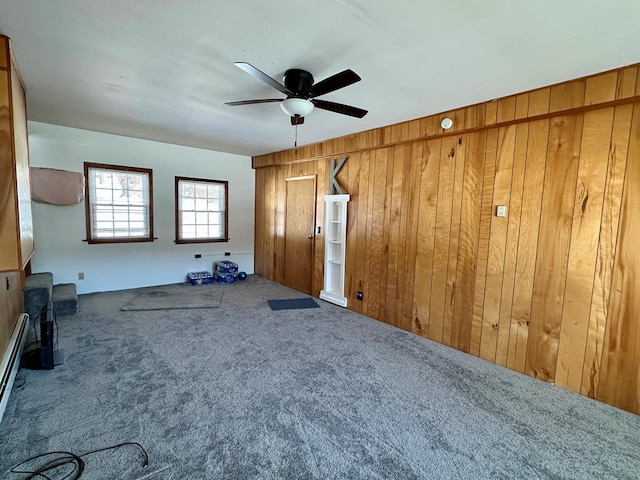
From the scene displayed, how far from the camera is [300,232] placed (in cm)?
530

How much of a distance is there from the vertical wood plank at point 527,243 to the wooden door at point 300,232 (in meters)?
3.04

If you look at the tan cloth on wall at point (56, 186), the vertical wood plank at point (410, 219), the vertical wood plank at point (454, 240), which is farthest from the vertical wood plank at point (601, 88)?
the tan cloth on wall at point (56, 186)

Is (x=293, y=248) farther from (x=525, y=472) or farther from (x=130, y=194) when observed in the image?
(x=525, y=472)

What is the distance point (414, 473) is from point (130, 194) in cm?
547

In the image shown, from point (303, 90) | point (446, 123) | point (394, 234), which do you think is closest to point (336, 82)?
point (303, 90)

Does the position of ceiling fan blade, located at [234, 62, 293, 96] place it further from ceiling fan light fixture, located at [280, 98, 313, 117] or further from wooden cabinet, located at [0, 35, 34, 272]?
wooden cabinet, located at [0, 35, 34, 272]

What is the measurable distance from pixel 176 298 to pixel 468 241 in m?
4.25

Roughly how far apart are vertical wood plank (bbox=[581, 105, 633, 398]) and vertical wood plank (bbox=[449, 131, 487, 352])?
925 mm

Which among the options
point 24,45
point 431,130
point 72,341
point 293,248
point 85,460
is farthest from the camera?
point 293,248

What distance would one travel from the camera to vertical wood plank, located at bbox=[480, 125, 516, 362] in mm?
2781

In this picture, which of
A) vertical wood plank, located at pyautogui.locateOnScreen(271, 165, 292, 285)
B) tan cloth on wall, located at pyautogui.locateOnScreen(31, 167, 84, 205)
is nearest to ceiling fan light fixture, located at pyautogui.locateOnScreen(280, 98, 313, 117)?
vertical wood plank, located at pyautogui.locateOnScreen(271, 165, 292, 285)

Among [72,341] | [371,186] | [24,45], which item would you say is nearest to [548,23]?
[371,186]

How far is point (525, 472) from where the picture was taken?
5.39 feet

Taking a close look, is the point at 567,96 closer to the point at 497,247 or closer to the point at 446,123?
the point at 446,123
